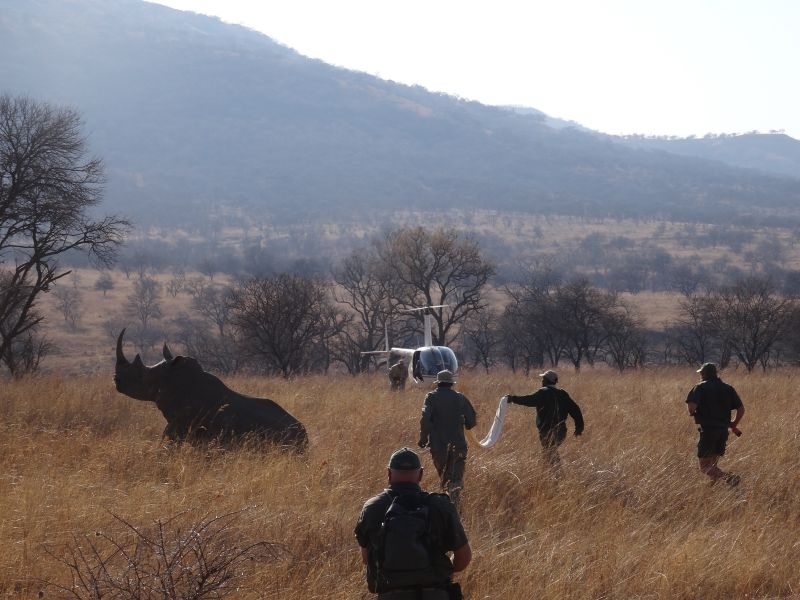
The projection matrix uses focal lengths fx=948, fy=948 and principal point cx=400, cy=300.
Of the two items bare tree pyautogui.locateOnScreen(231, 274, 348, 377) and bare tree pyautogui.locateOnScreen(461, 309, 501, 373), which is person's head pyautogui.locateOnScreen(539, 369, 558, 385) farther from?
bare tree pyautogui.locateOnScreen(461, 309, 501, 373)

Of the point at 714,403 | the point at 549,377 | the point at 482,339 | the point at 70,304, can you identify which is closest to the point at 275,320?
the point at 482,339

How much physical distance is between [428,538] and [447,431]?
4.77 meters

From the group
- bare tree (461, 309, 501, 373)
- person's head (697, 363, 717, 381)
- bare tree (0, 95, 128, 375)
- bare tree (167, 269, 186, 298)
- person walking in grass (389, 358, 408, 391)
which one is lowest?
bare tree (167, 269, 186, 298)

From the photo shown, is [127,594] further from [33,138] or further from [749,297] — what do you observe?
[749,297]

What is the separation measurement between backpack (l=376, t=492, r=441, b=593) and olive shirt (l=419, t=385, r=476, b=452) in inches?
183

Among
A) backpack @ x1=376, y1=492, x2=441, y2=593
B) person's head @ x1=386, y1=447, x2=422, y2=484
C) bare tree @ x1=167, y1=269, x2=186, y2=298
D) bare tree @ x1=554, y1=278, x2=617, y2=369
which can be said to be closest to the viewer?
backpack @ x1=376, y1=492, x2=441, y2=593

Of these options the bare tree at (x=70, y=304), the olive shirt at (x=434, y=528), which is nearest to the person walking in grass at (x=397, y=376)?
the olive shirt at (x=434, y=528)

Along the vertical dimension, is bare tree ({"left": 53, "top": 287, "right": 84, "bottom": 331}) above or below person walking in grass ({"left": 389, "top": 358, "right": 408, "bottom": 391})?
below

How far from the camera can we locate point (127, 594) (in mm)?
6129

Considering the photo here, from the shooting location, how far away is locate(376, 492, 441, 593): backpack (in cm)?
507

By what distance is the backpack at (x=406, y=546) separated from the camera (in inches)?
200

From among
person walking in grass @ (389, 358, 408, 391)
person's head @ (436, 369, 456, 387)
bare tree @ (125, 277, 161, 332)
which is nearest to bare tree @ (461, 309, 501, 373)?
person walking in grass @ (389, 358, 408, 391)

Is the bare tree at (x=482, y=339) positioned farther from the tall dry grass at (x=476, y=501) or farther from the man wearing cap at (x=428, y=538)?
the man wearing cap at (x=428, y=538)

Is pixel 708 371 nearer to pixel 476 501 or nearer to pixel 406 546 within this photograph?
pixel 476 501
